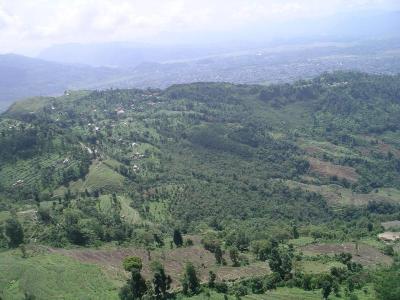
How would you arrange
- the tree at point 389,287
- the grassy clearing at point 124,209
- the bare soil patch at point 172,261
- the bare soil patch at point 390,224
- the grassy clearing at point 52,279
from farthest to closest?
the bare soil patch at point 390,224 → the grassy clearing at point 124,209 → the bare soil patch at point 172,261 → the grassy clearing at point 52,279 → the tree at point 389,287

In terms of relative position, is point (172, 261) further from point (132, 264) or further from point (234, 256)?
point (132, 264)

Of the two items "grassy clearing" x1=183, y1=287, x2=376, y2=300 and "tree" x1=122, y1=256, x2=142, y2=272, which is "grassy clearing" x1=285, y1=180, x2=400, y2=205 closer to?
"grassy clearing" x1=183, y1=287, x2=376, y2=300

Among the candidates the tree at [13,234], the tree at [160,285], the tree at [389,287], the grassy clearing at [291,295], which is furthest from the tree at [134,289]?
the tree at [389,287]

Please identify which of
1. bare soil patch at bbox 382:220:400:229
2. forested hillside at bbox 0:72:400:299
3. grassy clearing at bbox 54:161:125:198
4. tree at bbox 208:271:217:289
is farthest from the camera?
grassy clearing at bbox 54:161:125:198

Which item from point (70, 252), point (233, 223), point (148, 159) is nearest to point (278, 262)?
point (70, 252)

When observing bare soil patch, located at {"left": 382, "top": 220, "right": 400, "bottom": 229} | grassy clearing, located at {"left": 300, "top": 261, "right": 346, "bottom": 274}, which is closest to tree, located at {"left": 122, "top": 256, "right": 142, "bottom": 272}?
grassy clearing, located at {"left": 300, "top": 261, "right": 346, "bottom": 274}

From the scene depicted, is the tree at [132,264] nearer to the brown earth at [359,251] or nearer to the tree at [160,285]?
the tree at [160,285]
